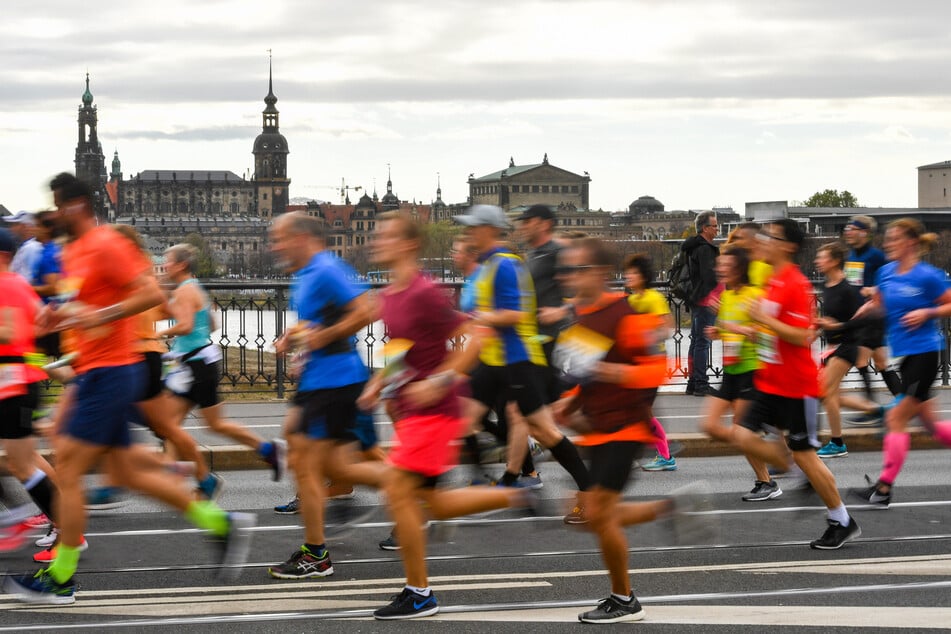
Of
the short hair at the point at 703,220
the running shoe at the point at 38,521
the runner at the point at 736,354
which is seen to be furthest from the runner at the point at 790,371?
the short hair at the point at 703,220

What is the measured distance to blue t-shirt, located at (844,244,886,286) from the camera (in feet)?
38.9

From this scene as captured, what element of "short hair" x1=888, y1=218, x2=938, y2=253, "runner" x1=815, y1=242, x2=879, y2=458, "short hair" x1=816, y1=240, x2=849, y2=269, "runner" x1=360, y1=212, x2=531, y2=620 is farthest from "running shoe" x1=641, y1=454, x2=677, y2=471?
"runner" x1=360, y1=212, x2=531, y2=620

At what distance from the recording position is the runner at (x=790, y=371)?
7.92 metres

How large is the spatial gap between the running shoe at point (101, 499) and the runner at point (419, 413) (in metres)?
3.06

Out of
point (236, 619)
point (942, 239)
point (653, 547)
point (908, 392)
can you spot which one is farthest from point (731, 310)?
point (942, 239)

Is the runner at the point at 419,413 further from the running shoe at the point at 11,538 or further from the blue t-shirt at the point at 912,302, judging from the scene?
the blue t-shirt at the point at 912,302

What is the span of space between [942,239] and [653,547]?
103 metres

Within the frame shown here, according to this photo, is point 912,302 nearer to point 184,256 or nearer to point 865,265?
point 865,265

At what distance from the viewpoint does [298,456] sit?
24.0 ft

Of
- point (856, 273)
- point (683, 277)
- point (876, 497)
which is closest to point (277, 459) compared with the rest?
point (876, 497)

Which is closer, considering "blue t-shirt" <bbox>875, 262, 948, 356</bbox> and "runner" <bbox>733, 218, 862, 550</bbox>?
"runner" <bbox>733, 218, 862, 550</bbox>

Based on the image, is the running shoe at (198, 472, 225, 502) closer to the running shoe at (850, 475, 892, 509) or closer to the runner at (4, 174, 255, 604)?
the runner at (4, 174, 255, 604)

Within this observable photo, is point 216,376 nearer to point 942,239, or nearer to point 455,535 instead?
point 455,535

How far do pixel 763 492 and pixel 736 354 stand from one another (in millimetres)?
909
